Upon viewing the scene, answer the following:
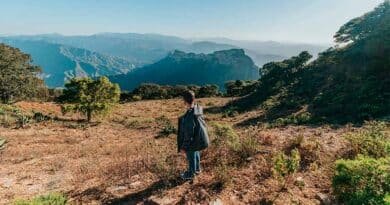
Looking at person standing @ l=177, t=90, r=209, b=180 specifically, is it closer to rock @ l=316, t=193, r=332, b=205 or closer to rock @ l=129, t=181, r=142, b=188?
rock @ l=129, t=181, r=142, b=188

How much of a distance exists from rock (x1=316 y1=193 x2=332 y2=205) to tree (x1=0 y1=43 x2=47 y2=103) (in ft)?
178

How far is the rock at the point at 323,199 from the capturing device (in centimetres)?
792

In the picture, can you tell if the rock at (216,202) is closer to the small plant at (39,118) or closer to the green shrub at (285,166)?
the green shrub at (285,166)

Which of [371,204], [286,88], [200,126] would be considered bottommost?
[286,88]

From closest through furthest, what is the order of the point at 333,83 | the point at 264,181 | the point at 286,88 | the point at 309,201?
1. the point at 309,201
2. the point at 264,181
3. the point at 333,83
4. the point at 286,88

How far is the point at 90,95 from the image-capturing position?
37.6m

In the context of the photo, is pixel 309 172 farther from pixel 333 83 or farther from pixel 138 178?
pixel 333 83

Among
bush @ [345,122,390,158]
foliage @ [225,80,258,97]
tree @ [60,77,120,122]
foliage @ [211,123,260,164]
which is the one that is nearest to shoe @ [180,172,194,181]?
foliage @ [211,123,260,164]

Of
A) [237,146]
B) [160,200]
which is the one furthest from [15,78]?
[160,200]

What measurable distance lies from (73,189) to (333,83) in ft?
123

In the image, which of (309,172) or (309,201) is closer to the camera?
(309,201)

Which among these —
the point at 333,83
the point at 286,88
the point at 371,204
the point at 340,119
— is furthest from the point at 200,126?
the point at 286,88

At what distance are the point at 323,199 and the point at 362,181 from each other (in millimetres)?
1249

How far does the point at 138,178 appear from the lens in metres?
10.2
